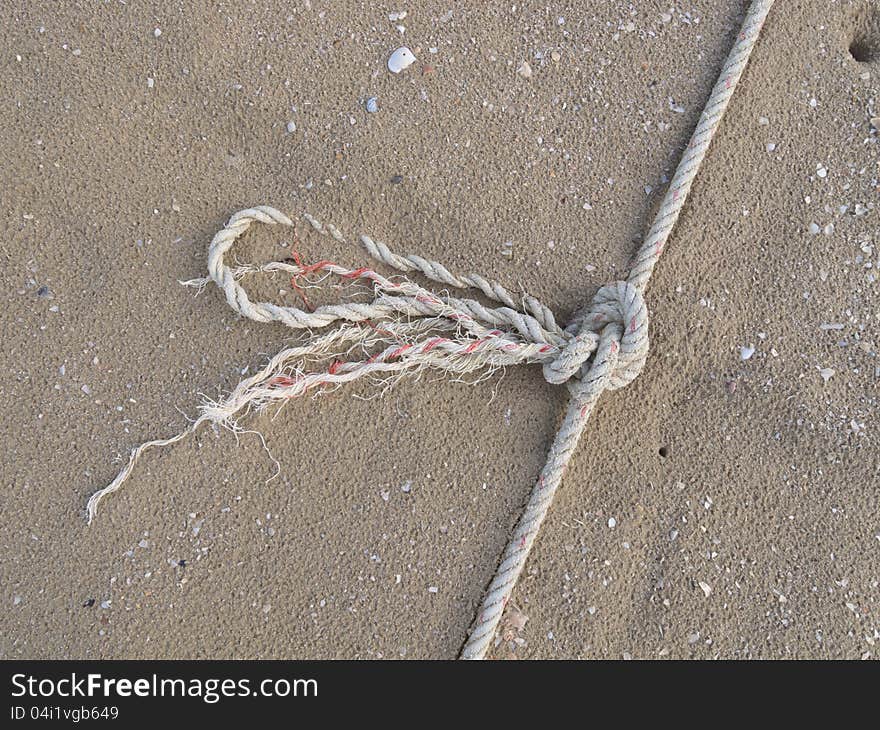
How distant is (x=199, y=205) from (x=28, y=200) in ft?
0.94

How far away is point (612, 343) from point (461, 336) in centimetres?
24

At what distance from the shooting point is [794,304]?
117cm

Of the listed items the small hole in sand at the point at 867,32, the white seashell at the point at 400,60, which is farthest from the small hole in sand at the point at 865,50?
the white seashell at the point at 400,60

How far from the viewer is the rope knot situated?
1061mm

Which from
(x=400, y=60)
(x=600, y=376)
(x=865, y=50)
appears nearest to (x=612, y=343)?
(x=600, y=376)

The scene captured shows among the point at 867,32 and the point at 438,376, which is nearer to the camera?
the point at 438,376

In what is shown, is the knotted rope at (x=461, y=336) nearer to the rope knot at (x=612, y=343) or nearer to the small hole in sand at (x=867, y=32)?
the rope knot at (x=612, y=343)

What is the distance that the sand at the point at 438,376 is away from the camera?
42.8 inches

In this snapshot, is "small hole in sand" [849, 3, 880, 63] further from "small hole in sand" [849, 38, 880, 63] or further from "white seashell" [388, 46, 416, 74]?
"white seashell" [388, 46, 416, 74]

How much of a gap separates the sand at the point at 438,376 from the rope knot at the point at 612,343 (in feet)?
0.25

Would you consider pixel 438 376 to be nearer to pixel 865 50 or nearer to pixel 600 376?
pixel 600 376

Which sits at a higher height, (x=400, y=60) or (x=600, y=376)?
(x=400, y=60)

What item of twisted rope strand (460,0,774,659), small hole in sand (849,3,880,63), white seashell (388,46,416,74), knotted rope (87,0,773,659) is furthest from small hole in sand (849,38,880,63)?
white seashell (388,46,416,74)

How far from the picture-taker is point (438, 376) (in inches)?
45.4
